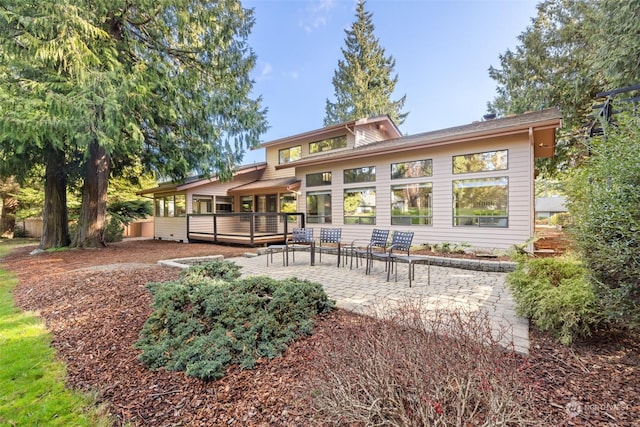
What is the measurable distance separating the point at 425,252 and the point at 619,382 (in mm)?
6714

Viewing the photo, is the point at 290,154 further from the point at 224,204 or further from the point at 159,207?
the point at 159,207

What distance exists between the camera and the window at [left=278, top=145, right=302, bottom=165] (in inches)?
654

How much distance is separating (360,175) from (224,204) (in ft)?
29.0

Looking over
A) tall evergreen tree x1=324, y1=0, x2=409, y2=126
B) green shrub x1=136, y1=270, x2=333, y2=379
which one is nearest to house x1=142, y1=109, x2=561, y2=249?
green shrub x1=136, y1=270, x2=333, y2=379

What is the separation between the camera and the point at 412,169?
1030 cm

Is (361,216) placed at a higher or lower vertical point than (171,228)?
higher

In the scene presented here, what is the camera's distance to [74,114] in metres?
7.22

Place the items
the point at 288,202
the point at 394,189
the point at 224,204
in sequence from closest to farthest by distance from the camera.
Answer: the point at 394,189
the point at 288,202
the point at 224,204

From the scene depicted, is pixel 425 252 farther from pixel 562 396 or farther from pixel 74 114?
pixel 74 114

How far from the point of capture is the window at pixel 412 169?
9.98 m

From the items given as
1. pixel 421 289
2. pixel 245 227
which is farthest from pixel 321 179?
pixel 421 289

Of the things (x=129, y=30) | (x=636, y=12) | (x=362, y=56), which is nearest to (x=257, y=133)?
(x=129, y=30)
